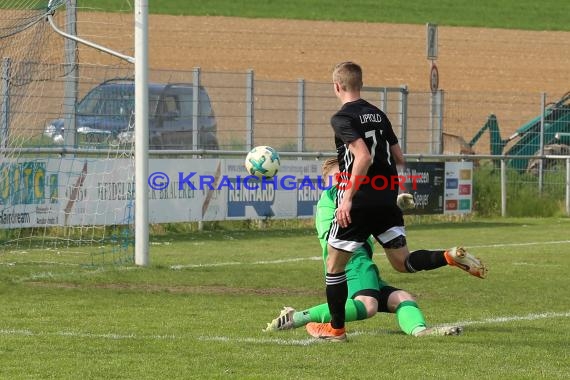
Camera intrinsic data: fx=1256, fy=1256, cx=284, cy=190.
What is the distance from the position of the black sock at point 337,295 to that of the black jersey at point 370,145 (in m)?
0.56

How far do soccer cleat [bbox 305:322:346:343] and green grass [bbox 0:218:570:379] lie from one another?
0.10 meters

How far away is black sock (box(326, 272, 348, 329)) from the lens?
888 centimetres

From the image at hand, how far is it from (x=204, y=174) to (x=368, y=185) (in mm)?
12129

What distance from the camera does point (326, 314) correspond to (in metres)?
9.35

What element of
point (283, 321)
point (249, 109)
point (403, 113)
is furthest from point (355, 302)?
point (403, 113)

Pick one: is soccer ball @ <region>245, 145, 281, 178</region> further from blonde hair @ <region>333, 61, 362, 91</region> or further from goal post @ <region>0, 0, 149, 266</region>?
blonde hair @ <region>333, 61, 362, 91</region>

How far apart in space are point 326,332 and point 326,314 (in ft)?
1.27

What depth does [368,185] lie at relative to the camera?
8.68 m

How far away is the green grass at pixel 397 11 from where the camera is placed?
50.1 meters

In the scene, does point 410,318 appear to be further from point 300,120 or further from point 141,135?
point 300,120

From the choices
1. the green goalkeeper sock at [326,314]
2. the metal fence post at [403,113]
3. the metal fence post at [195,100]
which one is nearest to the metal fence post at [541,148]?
the metal fence post at [403,113]

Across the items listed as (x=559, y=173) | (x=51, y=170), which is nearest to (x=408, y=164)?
(x=559, y=173)

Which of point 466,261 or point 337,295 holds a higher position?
point 466,261

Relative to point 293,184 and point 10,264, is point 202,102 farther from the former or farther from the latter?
point 10,264
